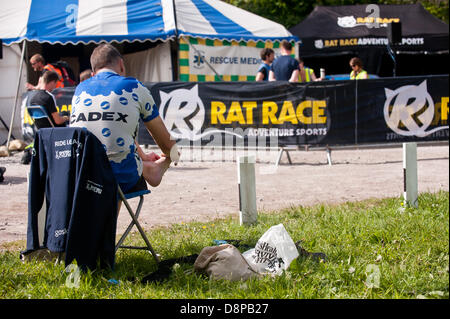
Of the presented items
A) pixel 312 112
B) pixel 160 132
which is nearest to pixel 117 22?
pixel 312 112

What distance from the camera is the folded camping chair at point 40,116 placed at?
8.97 meters

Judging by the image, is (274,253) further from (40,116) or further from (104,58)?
(40,116)

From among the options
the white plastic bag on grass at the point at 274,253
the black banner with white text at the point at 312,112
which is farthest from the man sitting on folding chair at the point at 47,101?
the white plastic bag on grass at the point at 274,253

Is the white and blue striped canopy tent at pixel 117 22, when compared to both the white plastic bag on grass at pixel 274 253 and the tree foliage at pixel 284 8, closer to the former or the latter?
the white plastic bag on grass at pixel 274 253

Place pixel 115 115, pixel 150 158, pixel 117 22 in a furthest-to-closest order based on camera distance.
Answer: pixel 117 22
pixel 150 158
pixel 115 115

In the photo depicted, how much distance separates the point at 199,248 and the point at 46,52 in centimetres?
1528

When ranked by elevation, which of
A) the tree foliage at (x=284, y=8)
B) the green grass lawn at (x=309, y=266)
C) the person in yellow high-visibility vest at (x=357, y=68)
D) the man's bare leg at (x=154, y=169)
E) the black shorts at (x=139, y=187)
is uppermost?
the tree foliage at (x=284, y=8)

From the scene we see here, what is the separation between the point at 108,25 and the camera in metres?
14.6

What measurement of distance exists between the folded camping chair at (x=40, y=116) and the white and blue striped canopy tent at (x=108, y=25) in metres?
5.30

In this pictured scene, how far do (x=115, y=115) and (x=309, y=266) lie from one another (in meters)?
1.81

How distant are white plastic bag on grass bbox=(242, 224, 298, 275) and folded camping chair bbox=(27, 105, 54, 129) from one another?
5.78 m

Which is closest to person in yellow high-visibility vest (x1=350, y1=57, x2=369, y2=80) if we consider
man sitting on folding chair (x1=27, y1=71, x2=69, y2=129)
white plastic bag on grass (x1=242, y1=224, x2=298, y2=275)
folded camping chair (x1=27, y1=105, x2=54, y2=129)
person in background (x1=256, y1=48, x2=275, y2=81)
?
person in background (x1=256, y1=48, x2=275, y2=81)

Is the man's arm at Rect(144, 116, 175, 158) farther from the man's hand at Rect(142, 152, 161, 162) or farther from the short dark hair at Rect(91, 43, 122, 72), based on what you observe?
the short dark hair at Rect(91, 43, 122, 72)

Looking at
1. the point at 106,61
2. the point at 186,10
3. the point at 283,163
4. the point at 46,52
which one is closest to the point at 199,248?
the point at 106,61
